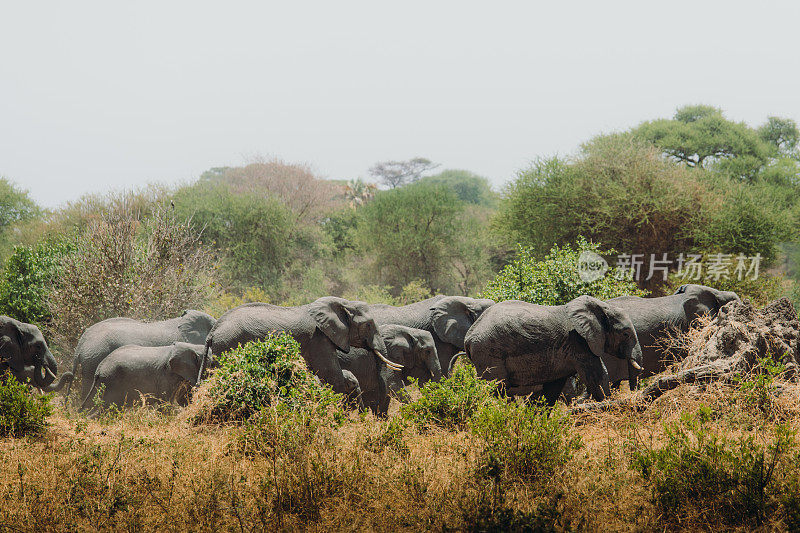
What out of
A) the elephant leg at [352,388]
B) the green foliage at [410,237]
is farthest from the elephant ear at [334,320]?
the green foliage at [410,237]

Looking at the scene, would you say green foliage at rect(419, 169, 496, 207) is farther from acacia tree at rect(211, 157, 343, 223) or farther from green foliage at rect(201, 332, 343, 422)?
green foliage at rect(201, 332, 343, 422)

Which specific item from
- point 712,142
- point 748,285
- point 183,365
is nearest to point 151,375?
point 183,365

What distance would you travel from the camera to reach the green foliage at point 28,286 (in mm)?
17328

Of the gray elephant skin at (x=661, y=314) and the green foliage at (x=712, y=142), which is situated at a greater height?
the green foliage at (x=712, y=142)

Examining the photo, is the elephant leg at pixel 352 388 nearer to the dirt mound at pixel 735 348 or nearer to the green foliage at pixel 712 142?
the dirt mound at pixel 735 348

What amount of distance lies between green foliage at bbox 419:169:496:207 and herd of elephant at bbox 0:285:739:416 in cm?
5303

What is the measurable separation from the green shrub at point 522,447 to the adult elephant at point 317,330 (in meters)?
4.16

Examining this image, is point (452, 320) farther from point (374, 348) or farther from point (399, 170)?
point (399, 170)

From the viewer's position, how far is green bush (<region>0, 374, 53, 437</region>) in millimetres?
7848

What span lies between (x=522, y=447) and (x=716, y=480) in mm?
1529

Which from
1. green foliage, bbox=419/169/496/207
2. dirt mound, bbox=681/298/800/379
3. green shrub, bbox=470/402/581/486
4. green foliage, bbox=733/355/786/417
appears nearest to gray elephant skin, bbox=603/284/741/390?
dirt mound, bbox=681/298/800/379

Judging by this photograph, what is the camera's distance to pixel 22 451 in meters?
7.05

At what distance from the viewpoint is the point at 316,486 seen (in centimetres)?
598

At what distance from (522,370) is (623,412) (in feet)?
6.39
